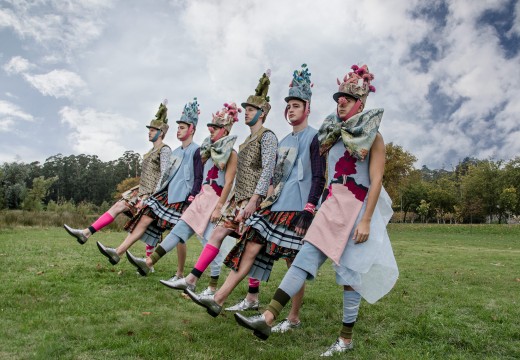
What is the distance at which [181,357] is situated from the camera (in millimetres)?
4145

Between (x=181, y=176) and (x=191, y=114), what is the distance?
1.23 m

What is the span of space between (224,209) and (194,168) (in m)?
1.68

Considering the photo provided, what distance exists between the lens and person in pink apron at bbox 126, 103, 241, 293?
20.6ft

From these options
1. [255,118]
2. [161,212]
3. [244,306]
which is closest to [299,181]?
[255,118]

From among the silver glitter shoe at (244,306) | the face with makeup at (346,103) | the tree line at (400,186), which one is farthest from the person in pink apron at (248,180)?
the tree line at (400,186)

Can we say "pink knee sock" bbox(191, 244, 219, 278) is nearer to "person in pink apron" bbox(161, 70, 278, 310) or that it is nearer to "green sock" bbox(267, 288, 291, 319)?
"person in pink apron" bbox(161, 70, 278, 310)

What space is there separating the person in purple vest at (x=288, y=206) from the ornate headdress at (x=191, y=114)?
Result: 295 centimetres

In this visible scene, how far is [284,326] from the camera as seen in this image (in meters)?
5.45

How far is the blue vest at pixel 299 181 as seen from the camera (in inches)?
197

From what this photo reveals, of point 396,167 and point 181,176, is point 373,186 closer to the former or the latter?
point 181,176

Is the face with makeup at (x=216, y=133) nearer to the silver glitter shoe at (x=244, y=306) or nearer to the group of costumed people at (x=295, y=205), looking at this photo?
the group of costumed people at (x=295, y=205)

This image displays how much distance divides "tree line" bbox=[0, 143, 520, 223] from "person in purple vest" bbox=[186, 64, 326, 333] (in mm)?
26457

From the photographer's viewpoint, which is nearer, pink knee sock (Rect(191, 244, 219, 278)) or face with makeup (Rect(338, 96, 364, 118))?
face with makeup (Rect(338, 96, 364, 118))

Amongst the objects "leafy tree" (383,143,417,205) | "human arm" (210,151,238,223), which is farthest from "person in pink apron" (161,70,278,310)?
"leafy tree" (383,143,417,205)
